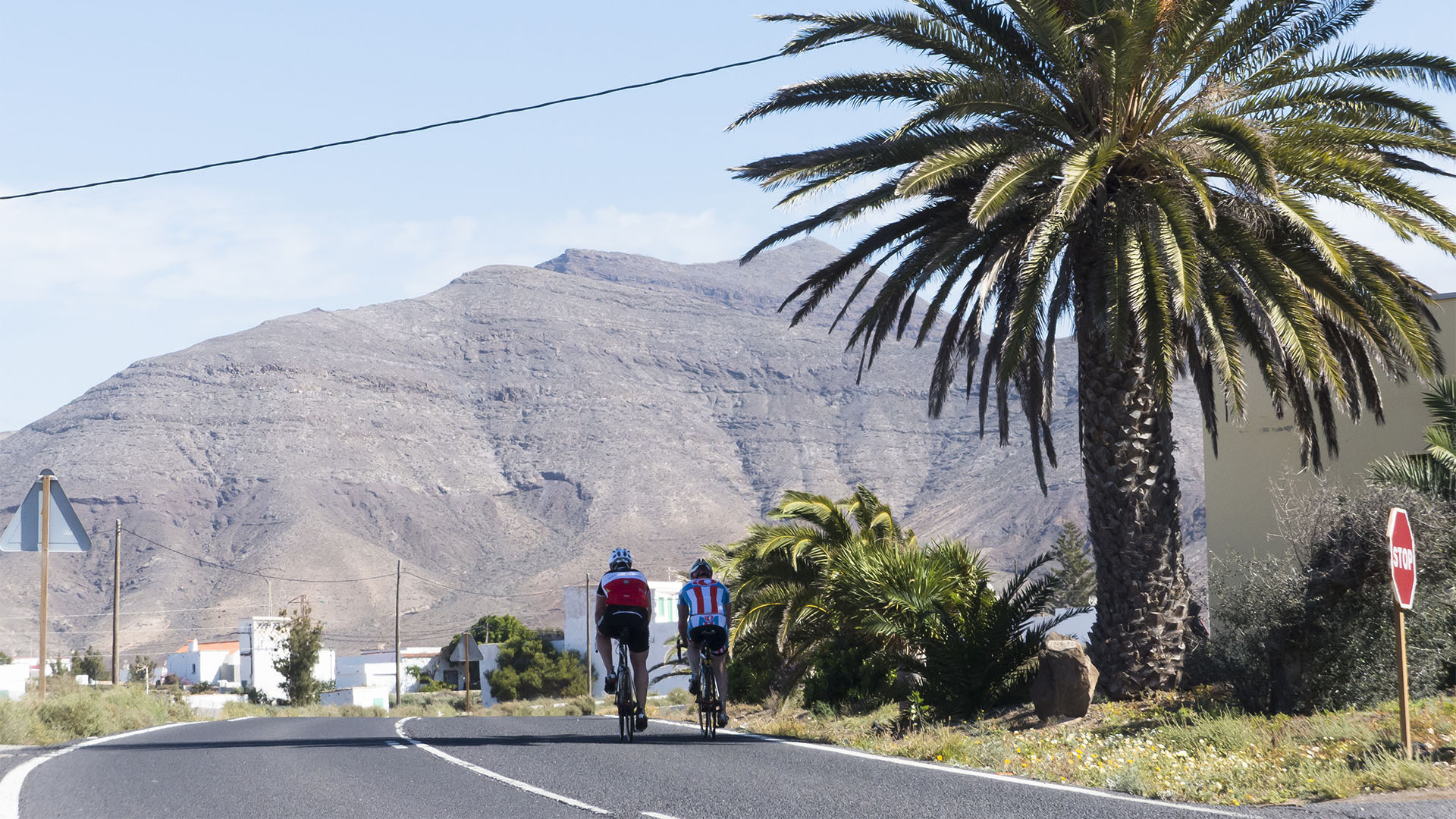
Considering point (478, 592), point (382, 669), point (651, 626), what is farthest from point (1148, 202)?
point (478, 592)

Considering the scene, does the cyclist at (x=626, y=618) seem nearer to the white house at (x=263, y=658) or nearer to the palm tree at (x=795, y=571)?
the palm tree at (x=795, y=571)

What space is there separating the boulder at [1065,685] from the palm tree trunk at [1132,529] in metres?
1.19

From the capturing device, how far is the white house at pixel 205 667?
9681 cm

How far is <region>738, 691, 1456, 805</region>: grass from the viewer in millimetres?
8727

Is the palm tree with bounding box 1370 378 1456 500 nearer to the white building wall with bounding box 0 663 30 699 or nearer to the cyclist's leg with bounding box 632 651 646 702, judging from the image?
the cyclist's leg with bounding box 632 651 646 702

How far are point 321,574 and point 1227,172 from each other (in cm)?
13106

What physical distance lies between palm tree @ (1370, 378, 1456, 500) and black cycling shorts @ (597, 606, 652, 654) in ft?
27.4

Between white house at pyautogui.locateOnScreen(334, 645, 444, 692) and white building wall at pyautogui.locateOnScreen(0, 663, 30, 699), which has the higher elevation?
white building wall at pyautogui.locateOnScreen(0, 663, 30, 699)

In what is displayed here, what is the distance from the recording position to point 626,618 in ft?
41.5

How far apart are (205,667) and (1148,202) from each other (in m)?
96.1

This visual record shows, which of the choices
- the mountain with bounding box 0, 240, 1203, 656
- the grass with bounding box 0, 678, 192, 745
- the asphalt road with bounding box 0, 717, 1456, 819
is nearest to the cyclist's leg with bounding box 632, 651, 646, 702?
the asphalt road with bounding box 0, 717, 1456, 819

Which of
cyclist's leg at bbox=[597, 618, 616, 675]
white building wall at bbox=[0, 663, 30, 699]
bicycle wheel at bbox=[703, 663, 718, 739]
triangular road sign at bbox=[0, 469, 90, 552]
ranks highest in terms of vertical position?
triangular road sign at bbox=[0, 469, 90, 552]

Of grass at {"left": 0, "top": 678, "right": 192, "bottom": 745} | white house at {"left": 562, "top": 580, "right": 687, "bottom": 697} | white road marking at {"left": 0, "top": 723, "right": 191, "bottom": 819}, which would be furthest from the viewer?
white house at {"left": 562, "top": 580, "right": 687, "bottom": 697}

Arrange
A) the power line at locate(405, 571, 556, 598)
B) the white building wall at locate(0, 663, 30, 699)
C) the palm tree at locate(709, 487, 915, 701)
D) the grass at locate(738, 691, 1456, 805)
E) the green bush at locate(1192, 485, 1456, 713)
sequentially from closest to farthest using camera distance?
the grass at locate(738, 691, 1456, 805)
the green bush at locate(1192, 485, 1456, 713)
the palm tree at locate(709, 487, 915, 701)
the white building wall at locate(0, 663, 30, 699)
the power line at locate(405, 571, 556, 598)
